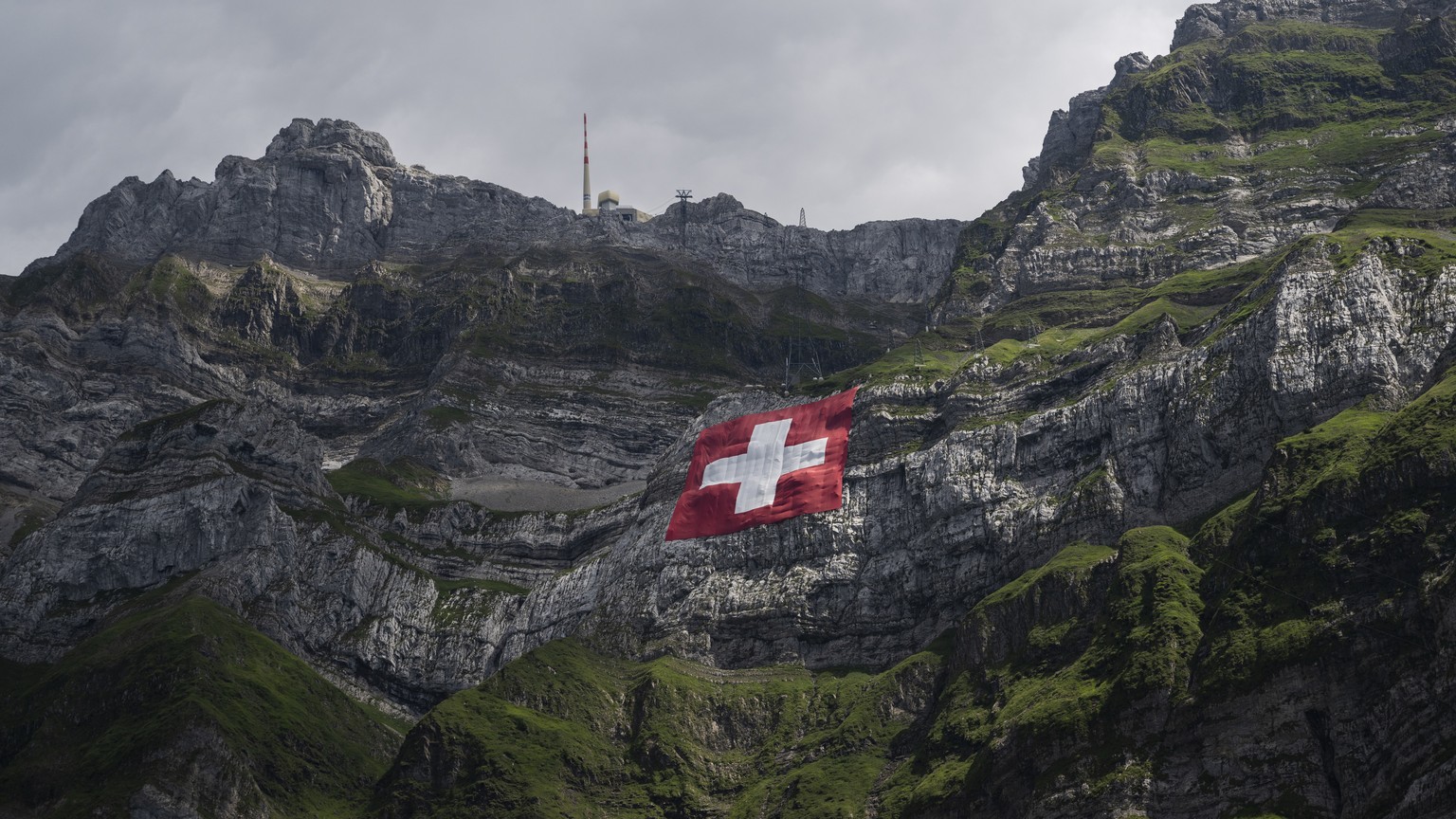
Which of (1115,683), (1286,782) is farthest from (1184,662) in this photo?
(1286,782)

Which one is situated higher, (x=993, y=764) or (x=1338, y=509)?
→ (x=1338, y=509)

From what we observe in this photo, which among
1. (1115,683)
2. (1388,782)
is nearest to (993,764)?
(1115,683)

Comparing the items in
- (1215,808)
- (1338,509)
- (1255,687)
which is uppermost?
(1338,509)

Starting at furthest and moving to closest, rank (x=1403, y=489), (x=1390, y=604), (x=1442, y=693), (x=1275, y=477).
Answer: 1. (x=1275, y=477)
2. (x=1403, y=489)
3. (x=1390, y=604)
4. (x=1442, y=693)

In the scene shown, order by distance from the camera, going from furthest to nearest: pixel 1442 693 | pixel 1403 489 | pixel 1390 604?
pixel 1403 489 → pixel 1390 604 → pixel 1442 693

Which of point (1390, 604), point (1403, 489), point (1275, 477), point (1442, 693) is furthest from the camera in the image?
point (1275, 477)

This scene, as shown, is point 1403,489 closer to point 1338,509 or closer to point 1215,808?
point 1338,509

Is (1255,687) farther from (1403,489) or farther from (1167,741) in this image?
(1403,489)

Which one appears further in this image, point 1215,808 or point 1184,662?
point 1184,662

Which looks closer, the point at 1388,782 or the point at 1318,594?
the point at 1388,782
